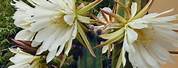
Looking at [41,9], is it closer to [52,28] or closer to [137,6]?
[52,28]

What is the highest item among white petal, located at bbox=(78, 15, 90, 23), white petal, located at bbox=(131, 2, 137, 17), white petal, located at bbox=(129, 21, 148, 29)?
white petal, located at bbox=(131, 2, 137, 17)

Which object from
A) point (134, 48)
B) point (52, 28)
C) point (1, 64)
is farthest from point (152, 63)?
point (1, 64)

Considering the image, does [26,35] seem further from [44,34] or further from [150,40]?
[150,40]

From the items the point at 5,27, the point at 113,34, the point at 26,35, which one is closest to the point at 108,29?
the point at 113,34

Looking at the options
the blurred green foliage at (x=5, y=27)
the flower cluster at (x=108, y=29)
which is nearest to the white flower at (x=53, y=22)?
the flower cluster at (x=108, y=29)

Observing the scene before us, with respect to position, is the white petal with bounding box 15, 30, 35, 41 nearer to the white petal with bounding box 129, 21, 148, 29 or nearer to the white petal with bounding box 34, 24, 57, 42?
the white petal with bounding box 34, 24, 57, 42

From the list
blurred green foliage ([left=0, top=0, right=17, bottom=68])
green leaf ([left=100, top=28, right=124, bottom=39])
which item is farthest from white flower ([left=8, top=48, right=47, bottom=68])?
blurred green foliage ([left=0, top=0, right=17, bottom=68])
